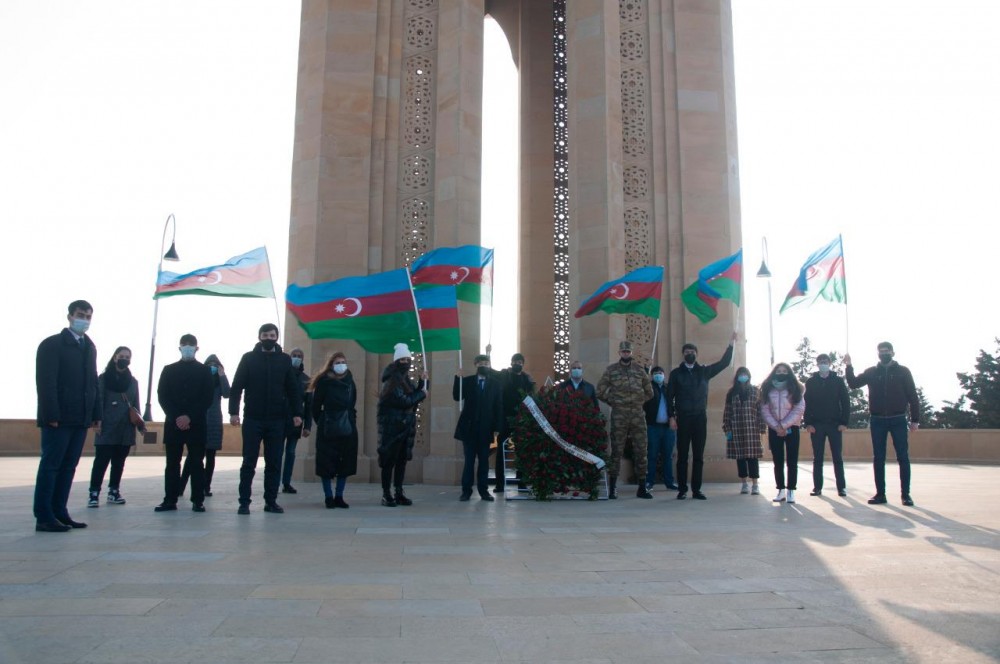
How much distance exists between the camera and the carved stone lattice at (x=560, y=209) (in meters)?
19.3

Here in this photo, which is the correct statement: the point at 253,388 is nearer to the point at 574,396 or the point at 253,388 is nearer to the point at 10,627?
the point at 574,396

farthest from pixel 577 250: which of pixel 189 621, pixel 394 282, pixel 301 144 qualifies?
pixel 189 621

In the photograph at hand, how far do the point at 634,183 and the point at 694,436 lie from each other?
595 cm

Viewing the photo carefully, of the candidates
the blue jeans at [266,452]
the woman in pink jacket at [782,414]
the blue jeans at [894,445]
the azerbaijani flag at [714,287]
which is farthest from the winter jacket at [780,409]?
the blue jeans at [266,452]

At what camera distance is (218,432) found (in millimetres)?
11023

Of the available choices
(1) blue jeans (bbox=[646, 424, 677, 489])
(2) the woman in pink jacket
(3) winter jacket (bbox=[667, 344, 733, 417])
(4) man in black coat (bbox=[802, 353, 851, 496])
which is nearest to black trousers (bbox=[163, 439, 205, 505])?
(1) blue jeans (bbox=[646, 424, 677, 489])

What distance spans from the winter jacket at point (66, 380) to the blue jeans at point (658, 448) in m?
7.15

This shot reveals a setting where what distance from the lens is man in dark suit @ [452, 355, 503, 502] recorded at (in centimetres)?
1095

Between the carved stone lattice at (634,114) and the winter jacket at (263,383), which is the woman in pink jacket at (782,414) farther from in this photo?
the winter jacket at (263,383)

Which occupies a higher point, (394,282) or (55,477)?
(394,282)

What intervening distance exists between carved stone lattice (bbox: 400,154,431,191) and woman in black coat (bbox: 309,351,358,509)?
5.85 m

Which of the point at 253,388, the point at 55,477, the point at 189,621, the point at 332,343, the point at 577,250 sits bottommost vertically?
the point at 189,621

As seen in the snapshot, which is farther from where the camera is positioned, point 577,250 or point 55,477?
point 577,250

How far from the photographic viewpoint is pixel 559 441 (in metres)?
10.5
